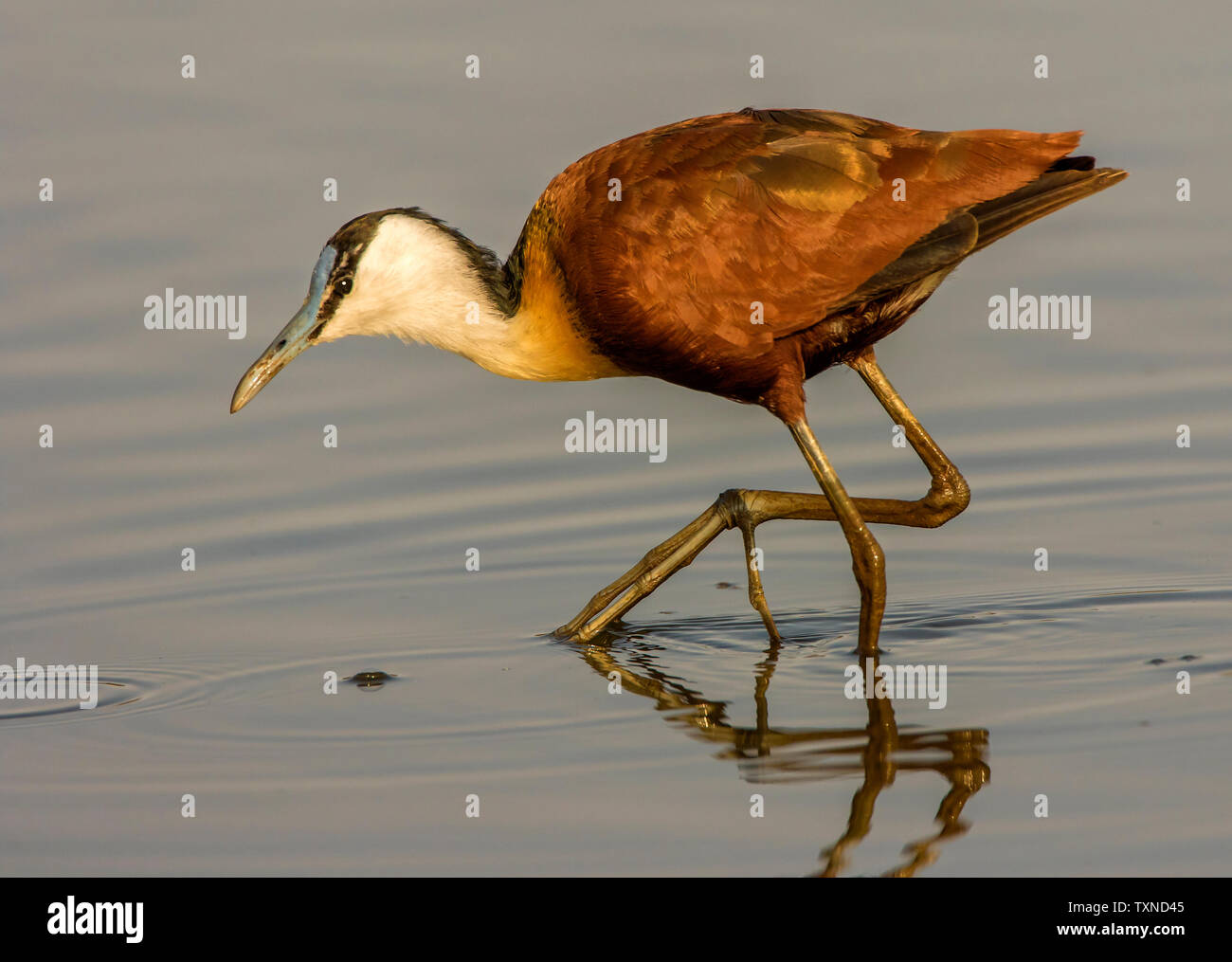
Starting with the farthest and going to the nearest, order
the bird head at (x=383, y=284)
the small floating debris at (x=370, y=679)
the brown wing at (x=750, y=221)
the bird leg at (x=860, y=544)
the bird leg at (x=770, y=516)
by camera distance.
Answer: the bird leg at (x=770, y=516) → the bird head at (x=383, y=284) → the bird leg at (x=860, y=544) → the small floating debris at (x=370, y=679) → the brown wing at (x=750, y=221)

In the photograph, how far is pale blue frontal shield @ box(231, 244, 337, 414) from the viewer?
809 cm

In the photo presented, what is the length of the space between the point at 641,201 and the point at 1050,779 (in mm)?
2691

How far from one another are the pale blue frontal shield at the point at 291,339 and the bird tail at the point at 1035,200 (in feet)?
8.49

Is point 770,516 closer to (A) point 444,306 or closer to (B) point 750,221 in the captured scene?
(B) point 750,221

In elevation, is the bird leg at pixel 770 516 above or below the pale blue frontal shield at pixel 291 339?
below

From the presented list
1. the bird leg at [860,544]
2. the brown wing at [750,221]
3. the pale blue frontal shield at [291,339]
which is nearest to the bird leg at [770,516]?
the bird leg at [860,544]

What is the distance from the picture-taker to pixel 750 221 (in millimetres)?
7781

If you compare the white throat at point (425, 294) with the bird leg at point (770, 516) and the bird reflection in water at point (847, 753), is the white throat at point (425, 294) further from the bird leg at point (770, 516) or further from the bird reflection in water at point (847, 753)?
the bird reflection in water at point (847, 753)

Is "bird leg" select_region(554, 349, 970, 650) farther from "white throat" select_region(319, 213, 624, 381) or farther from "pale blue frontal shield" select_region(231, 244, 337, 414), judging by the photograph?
"pale blue frontal shield" select_region(231, 244, 337, 414)

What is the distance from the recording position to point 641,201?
25.3 feet

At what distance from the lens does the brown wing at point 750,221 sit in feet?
25.2

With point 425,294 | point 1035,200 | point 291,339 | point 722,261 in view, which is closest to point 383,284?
point 425,294

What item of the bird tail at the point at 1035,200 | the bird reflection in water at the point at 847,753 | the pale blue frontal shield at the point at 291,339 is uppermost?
the bird tail at the point at 1035,200

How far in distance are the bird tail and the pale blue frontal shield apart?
8.49ft
